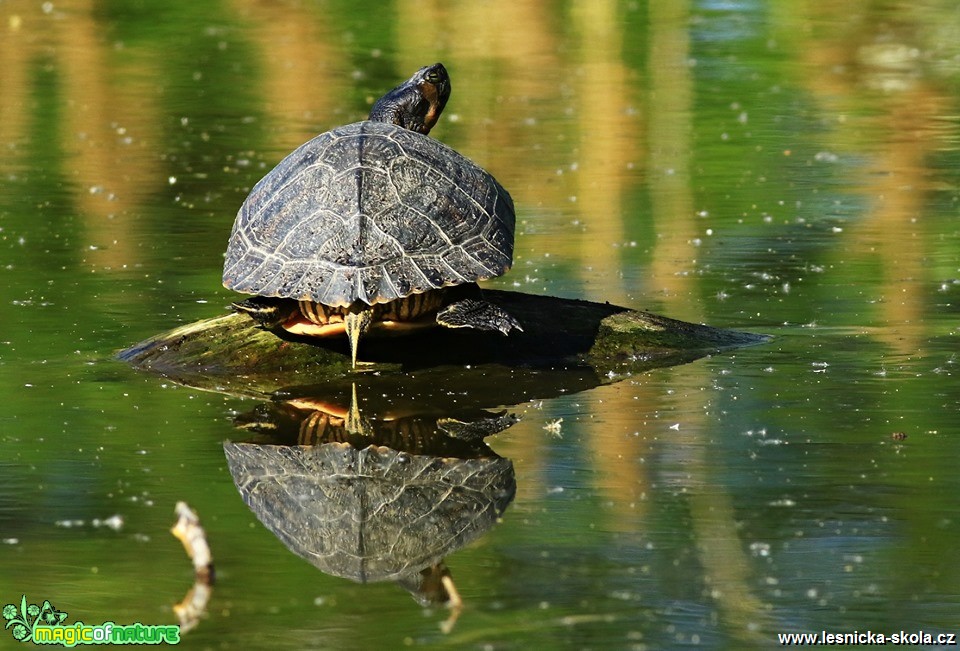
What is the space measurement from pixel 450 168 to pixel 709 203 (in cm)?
410

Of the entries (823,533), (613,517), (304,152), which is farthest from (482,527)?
(304,152)

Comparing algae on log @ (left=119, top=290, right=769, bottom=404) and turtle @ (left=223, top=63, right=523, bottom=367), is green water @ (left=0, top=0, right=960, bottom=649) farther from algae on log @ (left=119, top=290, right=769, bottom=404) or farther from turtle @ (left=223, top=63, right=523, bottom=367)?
turtle @ (left=223, top=63, right=523, bottom=367)

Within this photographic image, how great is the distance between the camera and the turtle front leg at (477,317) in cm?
654

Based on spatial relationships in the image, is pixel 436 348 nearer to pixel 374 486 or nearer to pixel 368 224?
pixel 368 224

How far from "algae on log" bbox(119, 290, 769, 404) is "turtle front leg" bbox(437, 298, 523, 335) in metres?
0.23

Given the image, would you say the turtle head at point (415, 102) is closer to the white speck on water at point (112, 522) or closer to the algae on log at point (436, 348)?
the algae on log at point (436, 348)

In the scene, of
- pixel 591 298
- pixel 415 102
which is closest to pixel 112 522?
pixel 415 102

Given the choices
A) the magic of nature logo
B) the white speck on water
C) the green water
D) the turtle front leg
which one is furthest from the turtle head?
the magic of nature logo

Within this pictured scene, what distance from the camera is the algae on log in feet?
22.9

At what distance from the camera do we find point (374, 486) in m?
5.47

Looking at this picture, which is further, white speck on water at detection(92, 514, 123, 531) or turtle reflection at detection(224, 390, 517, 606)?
white speck on water at detection(92, 514, 123, 531)

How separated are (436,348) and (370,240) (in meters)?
0.64

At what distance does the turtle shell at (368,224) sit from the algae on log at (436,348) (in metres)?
0.28

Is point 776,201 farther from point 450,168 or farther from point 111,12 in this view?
point 111,12
